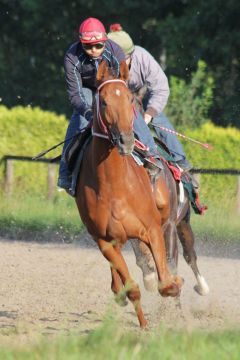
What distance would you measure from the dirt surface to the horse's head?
3.17ft

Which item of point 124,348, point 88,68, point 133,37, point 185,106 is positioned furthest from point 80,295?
point 133,37

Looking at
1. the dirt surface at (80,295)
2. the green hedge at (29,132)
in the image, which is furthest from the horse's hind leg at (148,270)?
the green hedge at (29,132)

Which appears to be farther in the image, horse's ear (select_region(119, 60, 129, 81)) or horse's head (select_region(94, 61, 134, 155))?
horse's ear (select_region(119, 60, 129, 81))

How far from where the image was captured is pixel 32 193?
20.9 metres

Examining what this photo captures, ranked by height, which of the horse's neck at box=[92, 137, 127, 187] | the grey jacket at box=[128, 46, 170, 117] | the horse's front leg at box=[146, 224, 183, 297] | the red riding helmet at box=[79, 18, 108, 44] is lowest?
the horse's front leg at box=[146, 224, 183, 297]

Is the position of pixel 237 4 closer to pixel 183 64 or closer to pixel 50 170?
pixel 183 64

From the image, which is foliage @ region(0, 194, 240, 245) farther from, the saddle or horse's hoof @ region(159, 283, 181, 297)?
horse's hoof @ region(159, 283, 181, 297)

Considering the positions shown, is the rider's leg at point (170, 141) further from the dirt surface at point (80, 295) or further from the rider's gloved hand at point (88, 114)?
the rider's gloved hand at point (88, 114)

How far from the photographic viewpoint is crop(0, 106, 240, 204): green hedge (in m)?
20.2

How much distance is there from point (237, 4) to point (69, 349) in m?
22.4

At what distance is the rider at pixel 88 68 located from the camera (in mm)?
9562

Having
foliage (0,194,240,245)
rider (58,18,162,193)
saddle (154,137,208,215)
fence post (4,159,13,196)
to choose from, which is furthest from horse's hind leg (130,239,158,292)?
fence post (4,159,13,196)

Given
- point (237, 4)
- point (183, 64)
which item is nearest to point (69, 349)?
point (237, 4)

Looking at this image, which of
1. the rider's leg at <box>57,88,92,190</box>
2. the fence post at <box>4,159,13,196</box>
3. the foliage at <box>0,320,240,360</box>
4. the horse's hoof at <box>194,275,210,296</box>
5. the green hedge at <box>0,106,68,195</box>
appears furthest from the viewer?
the green hedge at <box>0,106,68,195</box>
